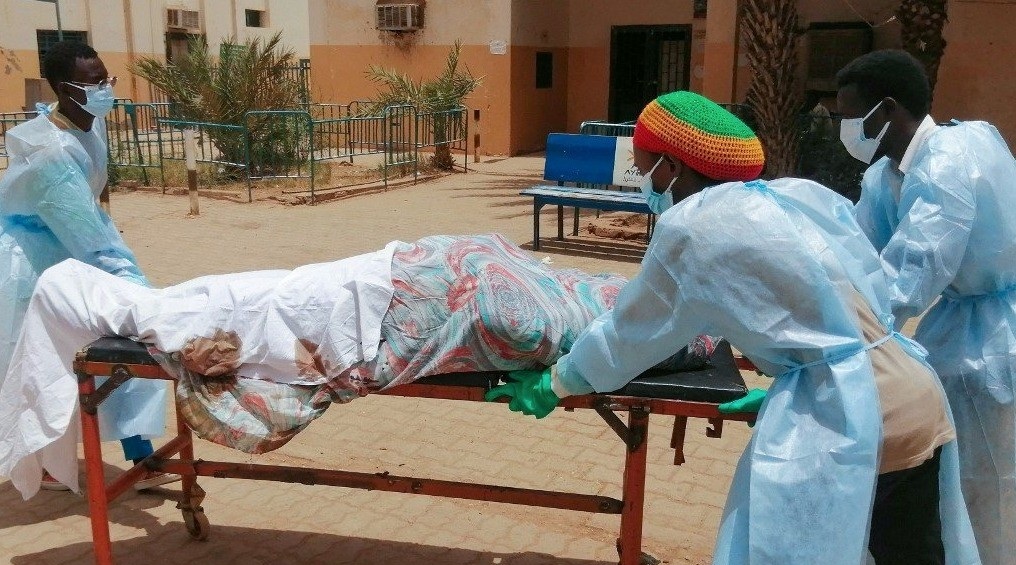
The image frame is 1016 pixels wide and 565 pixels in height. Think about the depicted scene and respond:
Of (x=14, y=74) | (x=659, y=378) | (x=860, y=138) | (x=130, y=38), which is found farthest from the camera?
(x=130, y=38)

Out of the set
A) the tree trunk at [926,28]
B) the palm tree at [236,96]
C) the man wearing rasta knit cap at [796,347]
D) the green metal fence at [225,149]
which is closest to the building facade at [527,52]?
the palm tree at [236,96]

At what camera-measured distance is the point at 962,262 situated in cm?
259

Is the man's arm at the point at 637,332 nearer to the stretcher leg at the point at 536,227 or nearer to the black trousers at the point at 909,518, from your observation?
the black trousers at the point at 909,518

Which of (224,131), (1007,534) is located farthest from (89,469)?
(224,131)

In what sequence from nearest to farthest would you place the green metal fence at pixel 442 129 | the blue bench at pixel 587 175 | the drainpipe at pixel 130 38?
the blue bench at pixel 587 175 < the green metal fence at pixel 442 129 < the drainpipe at pixel 130 38

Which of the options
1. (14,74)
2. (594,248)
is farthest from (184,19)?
(594,248)

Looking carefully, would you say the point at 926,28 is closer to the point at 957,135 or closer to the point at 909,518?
the point at 957,135

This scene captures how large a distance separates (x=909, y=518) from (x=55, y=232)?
3.12 meters

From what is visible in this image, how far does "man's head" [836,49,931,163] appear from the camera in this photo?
2730 mm

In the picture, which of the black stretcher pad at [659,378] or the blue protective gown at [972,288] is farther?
the blue protective gown at [972,288]

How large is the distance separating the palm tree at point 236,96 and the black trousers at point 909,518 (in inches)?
439

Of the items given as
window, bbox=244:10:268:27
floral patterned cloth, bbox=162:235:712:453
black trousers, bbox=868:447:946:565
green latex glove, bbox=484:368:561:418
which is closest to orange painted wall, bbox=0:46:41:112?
window, bbox=244:10:268:27

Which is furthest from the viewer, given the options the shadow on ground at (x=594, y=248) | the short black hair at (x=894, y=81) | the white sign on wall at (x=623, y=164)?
the white sign on wall at (x=623, y=164)

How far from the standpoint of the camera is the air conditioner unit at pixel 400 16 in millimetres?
16281
